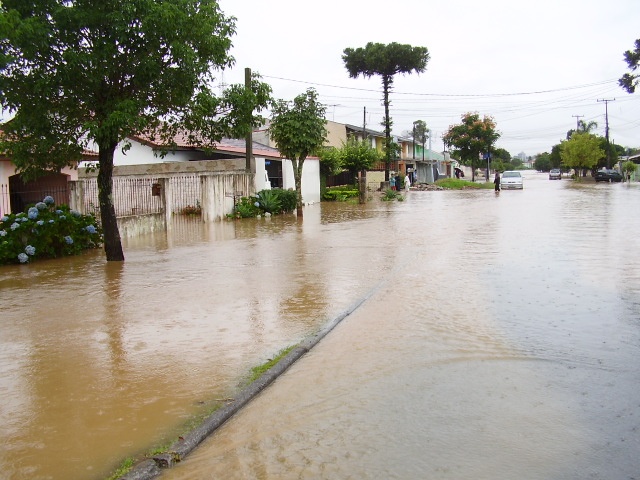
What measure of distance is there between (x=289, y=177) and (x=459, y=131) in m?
45.0

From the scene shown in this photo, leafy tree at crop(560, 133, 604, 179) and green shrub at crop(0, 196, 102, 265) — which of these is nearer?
green shrub at crop(0, 196, 102, 265)

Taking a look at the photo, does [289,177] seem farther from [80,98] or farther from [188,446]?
[188,446]

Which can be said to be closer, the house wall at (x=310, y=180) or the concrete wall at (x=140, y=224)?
the concrete wall at (x=140, y=224)

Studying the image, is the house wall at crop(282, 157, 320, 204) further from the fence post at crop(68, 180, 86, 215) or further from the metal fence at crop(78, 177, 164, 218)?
the fence post at crop(68, 180, 86, 215)

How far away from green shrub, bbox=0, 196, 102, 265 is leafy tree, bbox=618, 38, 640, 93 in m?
24.9

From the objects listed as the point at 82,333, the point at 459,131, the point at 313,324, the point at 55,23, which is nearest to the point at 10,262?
the point at 55,23

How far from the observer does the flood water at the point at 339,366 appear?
13.0 ft

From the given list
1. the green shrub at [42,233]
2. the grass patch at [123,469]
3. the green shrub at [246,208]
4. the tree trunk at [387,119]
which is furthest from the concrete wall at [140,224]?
the tree trunk at [387,119]

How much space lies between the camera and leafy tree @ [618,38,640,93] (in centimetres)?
2735

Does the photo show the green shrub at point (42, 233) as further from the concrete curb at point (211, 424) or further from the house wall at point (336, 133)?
the house wall at point (336, 133)

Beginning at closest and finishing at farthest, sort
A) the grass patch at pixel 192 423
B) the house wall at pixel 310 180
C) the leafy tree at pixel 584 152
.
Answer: the grass patch at pixel 192 423 → the house wall at pixel 310 180 → the leafy tree at pixel 584 152

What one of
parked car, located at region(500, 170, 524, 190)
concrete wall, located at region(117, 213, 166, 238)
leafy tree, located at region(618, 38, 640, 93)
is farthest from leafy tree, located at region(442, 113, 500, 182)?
concrete wall, located at region(117, 213, 166, 238)

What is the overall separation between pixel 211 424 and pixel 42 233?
10273mm

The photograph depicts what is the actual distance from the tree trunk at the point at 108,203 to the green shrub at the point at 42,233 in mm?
1554
